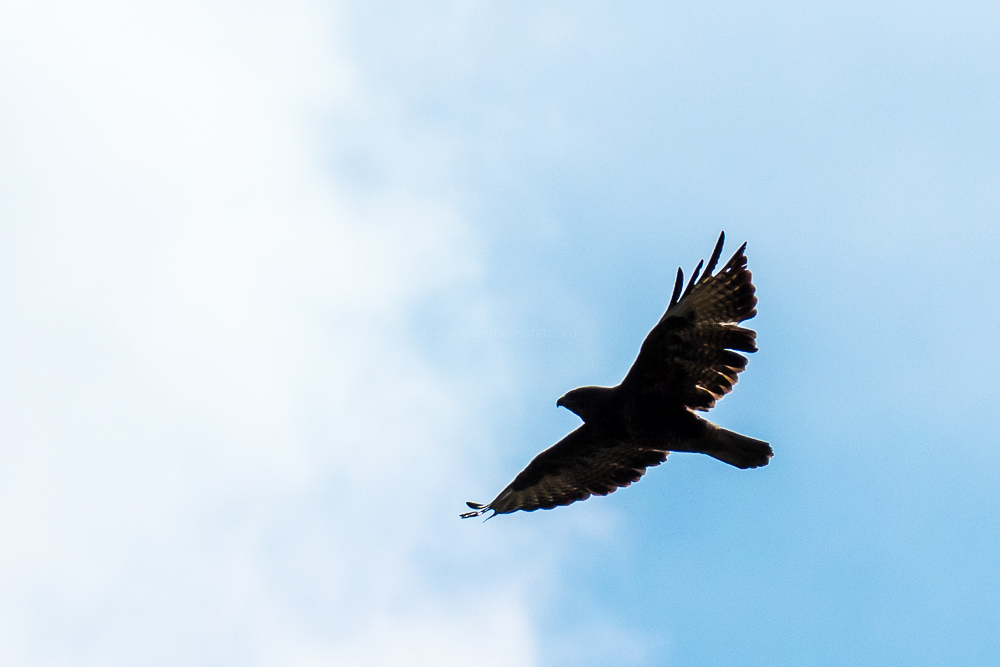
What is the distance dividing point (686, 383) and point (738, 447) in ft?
2.49

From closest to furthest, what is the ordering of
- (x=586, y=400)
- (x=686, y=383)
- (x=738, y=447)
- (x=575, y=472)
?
1. (x=738, y=447)
2. (x=686, y=383)
3. (x=586, y=400)
4. (x=575, y=472)

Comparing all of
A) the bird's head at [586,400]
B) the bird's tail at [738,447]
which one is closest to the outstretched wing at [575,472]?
the bird's head at [586,400]

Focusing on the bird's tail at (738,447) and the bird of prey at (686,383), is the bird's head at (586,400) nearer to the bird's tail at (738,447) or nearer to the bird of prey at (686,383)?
the bird of prey at (686,383)

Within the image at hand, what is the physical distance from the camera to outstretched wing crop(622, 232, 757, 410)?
834 centimetres

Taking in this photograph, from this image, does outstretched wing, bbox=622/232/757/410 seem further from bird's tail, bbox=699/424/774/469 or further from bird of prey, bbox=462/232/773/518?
bird's tail, bbox=699/424/774/469

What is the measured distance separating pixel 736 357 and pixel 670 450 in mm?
1235

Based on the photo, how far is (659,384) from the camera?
345 inches

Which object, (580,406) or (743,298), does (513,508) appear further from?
(743,298)

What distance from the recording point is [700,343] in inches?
336

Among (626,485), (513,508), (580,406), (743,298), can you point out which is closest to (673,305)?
(743,298)

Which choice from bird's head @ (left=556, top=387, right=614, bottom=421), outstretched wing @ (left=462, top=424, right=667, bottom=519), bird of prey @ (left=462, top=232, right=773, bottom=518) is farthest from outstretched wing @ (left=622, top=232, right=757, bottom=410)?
outstretched wing @ (left=462, top=424, right=667, bottom=519)

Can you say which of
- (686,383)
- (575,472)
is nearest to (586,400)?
(686,383)

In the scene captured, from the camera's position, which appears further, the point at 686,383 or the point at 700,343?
the point at 686,383

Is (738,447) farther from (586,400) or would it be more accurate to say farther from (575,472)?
(575,472)
